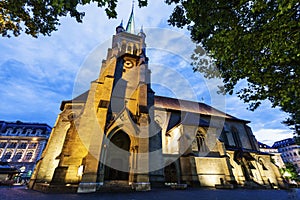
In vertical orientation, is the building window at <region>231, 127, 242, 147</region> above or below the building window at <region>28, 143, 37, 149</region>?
below

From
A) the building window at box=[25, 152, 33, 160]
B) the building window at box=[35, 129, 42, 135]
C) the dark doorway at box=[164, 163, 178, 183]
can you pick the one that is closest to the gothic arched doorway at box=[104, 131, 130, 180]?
the dark doorway at box=[164, 163, 178, 183]

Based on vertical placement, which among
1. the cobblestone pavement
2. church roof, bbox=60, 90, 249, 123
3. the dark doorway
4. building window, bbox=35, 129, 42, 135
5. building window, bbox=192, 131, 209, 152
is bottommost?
the cobblestone pavement

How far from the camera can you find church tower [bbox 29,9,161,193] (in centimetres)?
1042

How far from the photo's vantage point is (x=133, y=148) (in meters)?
12.1

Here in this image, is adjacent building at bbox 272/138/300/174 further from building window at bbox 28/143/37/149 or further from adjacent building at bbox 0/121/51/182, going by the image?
building window at bbox 28/143/37/149

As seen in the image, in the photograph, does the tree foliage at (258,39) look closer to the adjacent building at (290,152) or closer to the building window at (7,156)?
the building window at (7,156)

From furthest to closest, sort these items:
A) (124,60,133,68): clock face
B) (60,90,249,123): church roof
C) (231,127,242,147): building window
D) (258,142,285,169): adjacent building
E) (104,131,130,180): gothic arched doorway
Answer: (258,142,285,169): adjacent building, (231,127,242,147): building window, (124,60,133,68): clock face, (60,90,249,123): church roof, (104,131,130,180): gothic arched doorway

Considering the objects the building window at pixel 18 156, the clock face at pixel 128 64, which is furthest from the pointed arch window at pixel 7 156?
the clock face at pixel 128 64

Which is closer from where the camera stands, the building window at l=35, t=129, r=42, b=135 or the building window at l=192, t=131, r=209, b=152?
the building window at l=192, t=131, r=209, b=152

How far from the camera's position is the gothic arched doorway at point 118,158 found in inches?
498

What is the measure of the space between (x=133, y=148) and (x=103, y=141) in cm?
264

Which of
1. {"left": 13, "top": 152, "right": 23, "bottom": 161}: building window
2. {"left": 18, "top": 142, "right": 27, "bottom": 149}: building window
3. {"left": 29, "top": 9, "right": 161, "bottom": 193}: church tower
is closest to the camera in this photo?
{"left": 29, "top": 9, "right": 161, "bottom": 193}: church tower

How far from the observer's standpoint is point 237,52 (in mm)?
5348

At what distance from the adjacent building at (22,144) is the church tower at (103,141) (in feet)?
96.1
